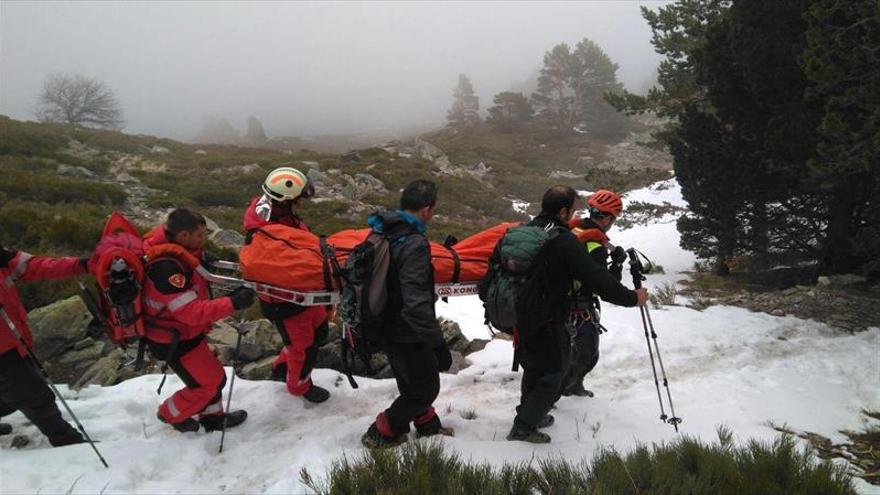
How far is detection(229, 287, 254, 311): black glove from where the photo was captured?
11.7 feet

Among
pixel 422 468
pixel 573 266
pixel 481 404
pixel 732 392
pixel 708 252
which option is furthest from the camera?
pixel 708 252

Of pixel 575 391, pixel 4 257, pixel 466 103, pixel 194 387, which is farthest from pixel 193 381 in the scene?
pixel 466 103

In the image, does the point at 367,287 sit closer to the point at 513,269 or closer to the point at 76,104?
the point at 513,269

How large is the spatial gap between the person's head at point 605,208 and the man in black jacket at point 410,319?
1.74 meters

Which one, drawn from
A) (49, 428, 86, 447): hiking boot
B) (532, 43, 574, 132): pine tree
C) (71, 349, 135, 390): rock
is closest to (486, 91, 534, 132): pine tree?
(532, 43, 574, 132): pine tree

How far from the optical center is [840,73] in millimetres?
5637

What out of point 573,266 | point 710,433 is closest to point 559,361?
point 573,266

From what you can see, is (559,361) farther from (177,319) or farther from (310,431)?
(177,319)

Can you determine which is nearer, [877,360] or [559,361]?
[559,361]

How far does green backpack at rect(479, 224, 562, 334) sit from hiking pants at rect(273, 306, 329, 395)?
186 cm

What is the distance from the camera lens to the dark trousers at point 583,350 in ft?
15.4

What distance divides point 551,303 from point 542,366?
0.58 meters

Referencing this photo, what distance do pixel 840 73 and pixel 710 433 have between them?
15.1ft

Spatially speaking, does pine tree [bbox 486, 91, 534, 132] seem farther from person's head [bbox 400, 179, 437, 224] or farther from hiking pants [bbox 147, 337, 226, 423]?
hiking pants [bbox 147, 337, 226, 423]
